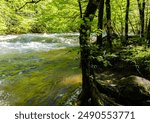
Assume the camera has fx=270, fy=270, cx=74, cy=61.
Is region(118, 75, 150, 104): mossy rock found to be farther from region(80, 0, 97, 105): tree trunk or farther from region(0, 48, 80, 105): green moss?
region(0, 48, 80, 105): green moss

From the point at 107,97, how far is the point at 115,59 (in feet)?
12.6

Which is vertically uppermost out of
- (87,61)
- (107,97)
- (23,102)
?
(87,61)

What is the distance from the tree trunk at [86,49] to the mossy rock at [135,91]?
1.12 m

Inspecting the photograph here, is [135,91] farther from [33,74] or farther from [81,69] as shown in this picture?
[33,74]

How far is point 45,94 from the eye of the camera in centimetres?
926

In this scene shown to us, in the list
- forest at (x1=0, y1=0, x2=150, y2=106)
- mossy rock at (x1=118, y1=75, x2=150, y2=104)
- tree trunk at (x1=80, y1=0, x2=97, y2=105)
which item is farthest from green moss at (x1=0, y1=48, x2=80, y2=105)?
mossy rock at (x1=118, y1=75, x2=150, y2=104)

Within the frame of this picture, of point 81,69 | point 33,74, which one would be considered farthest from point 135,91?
point 33,74

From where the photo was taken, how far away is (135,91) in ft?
24.1

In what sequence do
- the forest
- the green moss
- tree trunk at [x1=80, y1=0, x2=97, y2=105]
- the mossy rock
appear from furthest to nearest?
the green moss
the mossy rock
the forest
tree trunk at [x1=80, y1=0, x2=97, y2=105]

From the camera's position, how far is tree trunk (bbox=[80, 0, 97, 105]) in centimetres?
630

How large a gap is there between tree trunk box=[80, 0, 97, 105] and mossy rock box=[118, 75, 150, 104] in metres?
1.12

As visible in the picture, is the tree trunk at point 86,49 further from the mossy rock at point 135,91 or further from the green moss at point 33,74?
the mossy rock at point 135,91

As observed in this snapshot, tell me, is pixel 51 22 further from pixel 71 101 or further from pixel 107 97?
pixel 107 97

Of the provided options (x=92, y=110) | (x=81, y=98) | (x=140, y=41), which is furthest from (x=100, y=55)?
(x=140, y=41)
